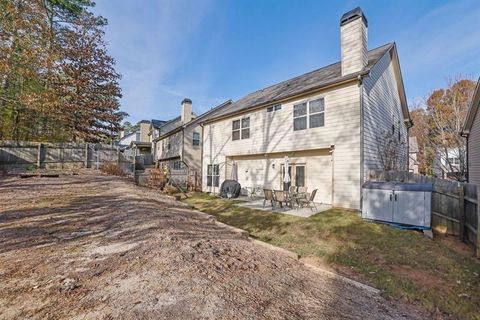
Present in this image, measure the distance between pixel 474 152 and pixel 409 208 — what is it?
365 inches

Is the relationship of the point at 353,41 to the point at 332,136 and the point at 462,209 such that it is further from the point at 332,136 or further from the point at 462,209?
the point at 462,209

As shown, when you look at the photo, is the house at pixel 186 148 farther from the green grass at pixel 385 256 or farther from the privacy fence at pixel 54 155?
the green grass at pixel 385 256

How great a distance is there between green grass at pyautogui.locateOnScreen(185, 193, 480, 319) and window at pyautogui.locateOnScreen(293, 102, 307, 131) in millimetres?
4651

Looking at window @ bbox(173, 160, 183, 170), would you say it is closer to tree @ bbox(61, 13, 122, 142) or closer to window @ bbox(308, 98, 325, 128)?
tree @ bbox(61, 13, 122, 142)

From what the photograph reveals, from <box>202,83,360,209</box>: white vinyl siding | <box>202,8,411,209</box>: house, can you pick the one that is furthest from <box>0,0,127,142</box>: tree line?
<box>202,83,360,209</box>: white vinyl siding

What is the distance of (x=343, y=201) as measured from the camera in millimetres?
9172

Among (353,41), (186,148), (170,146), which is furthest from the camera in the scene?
(170,146)

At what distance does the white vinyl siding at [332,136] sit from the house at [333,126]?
0.04 metres

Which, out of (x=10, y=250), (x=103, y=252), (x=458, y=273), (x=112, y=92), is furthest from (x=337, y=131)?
(x=112, y=92)

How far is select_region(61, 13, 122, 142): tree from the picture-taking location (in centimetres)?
1909

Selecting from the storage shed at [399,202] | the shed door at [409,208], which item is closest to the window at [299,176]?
the storage shed at [399,202]

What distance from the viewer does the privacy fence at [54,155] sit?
535 inches

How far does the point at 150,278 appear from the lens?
2.53 metres

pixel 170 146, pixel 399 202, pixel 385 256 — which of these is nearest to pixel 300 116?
pixel 399 202
